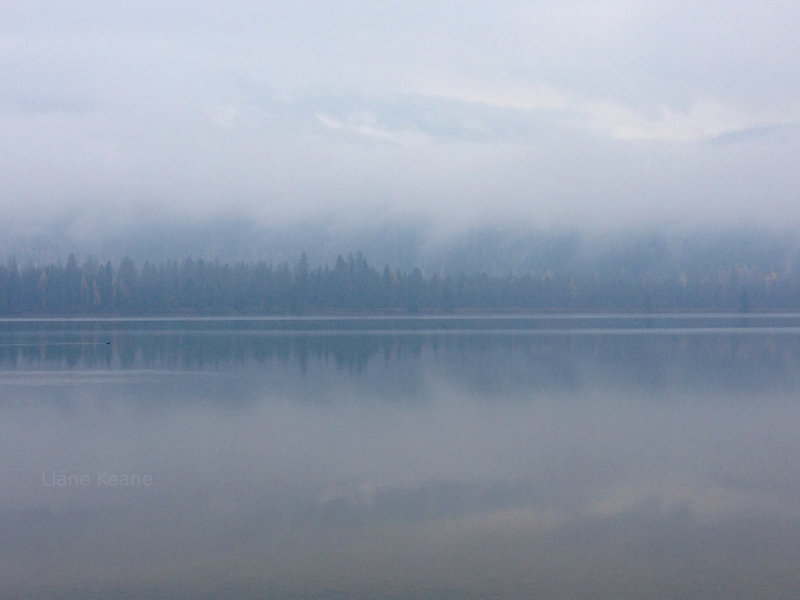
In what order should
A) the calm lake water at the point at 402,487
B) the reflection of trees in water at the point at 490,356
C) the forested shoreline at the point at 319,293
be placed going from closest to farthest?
the calm lake water at the point at 402,487 → the reflection of trees in water at the point at 490,356 → the forested shoreline at the point at 319,293

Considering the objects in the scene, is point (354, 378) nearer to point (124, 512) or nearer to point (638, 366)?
point (638, 366)

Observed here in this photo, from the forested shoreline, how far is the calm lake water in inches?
2780

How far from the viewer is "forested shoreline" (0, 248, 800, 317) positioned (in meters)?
92.9

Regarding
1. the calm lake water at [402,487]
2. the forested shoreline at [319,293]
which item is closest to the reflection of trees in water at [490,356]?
the calm lake water at [402,487]

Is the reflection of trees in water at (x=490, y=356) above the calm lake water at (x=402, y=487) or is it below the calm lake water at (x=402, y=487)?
above

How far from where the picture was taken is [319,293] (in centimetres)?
9469

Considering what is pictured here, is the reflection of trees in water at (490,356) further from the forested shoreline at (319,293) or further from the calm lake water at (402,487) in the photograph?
the forested shoreline at (319,293)

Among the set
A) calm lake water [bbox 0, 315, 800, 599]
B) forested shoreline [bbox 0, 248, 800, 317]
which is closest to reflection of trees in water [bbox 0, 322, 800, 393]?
calm lake water [bbox 0, 315, 800, 599]

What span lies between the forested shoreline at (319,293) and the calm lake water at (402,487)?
70.6 meters

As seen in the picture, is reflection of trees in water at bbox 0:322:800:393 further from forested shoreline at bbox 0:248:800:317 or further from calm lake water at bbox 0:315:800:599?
forested shoreline at bbox 0:248:800:317

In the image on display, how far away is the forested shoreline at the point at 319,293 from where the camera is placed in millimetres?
92938

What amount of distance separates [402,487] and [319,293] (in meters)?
83.8

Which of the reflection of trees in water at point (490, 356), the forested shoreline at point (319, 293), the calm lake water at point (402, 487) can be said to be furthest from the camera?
the forested shoreline at point (319, 293)

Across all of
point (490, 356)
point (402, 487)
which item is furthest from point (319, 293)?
point (402, 487)
